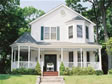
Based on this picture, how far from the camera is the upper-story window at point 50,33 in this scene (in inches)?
805

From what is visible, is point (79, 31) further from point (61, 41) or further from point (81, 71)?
point (81, 71)

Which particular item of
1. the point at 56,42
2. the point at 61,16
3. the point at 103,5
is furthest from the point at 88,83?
the point at 103,5

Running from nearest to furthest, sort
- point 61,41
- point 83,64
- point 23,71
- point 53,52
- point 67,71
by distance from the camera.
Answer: point 23,71 < point 67,71 < point 83,64 < point 53,52 < point 61,41

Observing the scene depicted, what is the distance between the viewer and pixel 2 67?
24219 mm

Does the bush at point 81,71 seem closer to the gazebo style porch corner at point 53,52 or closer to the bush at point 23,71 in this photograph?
the gazebo style porch corner at point 53,52

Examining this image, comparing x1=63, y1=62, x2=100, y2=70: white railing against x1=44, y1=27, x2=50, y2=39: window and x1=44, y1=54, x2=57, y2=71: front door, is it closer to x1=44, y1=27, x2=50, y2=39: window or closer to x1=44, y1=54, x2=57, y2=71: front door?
x1=44, y1=54, x2=57, y2=71: front door

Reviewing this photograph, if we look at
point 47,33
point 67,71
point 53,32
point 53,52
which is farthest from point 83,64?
point 47,33

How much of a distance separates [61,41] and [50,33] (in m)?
1.70

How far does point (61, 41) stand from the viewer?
20.4 metres

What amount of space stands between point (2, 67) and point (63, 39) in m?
10.4

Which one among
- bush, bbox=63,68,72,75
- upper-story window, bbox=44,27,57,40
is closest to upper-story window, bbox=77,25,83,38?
upper-story window, bbox=44,27,57,40

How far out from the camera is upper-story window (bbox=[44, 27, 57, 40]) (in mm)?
20448

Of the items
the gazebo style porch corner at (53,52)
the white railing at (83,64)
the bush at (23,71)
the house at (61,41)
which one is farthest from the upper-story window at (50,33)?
the bush at (23,71)

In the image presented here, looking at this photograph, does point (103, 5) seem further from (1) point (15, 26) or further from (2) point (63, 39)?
(1) point (15, 26)
